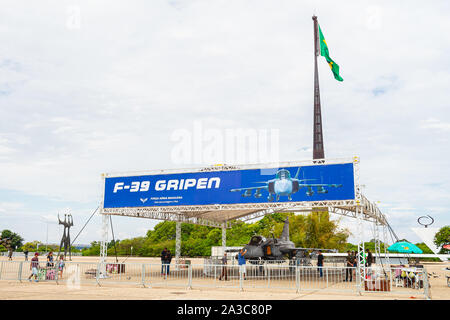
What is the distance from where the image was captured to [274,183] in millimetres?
18719

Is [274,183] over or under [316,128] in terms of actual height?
under

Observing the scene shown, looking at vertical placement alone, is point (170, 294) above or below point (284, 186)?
below

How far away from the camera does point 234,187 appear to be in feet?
64.3

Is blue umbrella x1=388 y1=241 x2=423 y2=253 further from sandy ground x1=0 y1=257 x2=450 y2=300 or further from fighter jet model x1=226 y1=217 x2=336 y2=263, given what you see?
fighter jet model x1=226 y1=217 x2=336 y2=263

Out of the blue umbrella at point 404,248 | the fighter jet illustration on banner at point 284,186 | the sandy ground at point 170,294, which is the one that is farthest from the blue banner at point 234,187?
the sandy ground at point 170,294

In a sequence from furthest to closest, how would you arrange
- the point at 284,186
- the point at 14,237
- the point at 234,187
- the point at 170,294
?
the point at 14,237 < the point at 234,187 < the point at 284,186 < the point at 170,294

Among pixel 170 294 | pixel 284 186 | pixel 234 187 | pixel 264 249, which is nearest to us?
pixel 170 294

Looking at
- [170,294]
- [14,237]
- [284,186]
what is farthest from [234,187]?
[14,237]

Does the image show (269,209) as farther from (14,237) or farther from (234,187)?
(14,237)

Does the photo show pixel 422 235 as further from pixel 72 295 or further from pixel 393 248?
pixel 72 295

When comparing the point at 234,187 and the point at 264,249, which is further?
the point at 264,249
